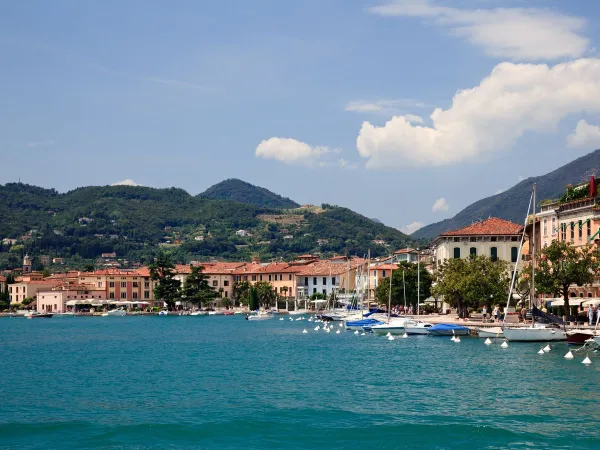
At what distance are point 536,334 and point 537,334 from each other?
0.08 metres

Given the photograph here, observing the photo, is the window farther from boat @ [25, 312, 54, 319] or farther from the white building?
boat @ [25, 312, 54, 319]

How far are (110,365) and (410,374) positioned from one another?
70.8ft

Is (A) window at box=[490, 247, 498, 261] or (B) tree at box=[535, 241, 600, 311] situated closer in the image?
(B) tree at box=[535, 241, 600, 311]

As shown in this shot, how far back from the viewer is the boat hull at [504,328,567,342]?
5941cm

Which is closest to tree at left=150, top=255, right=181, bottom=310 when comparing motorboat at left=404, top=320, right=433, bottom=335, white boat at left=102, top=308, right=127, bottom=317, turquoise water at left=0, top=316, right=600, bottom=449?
white boat at left=102, top=308, right=127, bottom=317

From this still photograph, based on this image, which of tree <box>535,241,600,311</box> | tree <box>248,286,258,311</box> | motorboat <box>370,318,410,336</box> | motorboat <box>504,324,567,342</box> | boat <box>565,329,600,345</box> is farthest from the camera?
tree <box>248,286,258,311</box>

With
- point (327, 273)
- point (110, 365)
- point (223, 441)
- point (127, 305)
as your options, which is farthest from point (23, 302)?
point (223, 441)

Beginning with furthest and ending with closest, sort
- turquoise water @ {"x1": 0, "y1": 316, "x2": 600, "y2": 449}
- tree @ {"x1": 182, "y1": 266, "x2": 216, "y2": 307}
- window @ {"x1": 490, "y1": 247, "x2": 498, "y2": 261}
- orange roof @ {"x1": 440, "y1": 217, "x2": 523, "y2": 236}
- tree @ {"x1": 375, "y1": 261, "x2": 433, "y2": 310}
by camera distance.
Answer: tree @ {"x1": 182, "y1": 266, "x2": 216, "y2": 307} → tree @ {"x1": 375, "y1": 261, "x2": 433, "y2": 310} → orange roof @ {"x1": 440, "y1": 217, "x2": 523, "y2": 236} → window @ {"x1": 490, "y1": 247, "x2": 498, "y2": 261} → turquoise water @ {"x1": 0, "y1": 316, "x2": 600, "y2": 449}

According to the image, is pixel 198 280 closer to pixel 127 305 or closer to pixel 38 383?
pixel 127 305

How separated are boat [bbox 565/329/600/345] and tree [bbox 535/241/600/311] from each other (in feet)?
30.3

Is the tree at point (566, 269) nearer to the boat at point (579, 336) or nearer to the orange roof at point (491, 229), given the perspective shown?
the boat at point (579, 336)

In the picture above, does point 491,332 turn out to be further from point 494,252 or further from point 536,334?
point 494,252

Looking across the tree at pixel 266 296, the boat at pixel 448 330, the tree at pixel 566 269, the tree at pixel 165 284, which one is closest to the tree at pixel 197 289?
the tree at pixel 165 284

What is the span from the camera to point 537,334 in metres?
59.6
